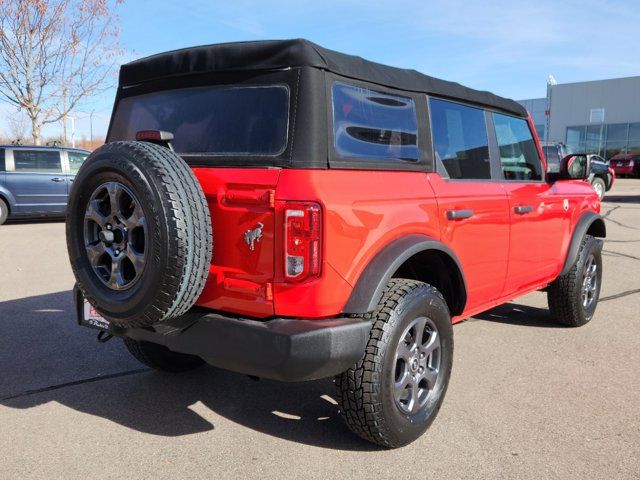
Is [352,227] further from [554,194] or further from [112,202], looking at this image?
[554,194]

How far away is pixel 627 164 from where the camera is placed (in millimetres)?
30266

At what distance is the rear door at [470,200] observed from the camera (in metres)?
3.36

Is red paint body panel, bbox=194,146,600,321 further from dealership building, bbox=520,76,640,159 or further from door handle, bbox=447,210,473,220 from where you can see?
dealership building, bbox=520,76,640,159

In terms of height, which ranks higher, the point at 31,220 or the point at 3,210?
the point at 3,210

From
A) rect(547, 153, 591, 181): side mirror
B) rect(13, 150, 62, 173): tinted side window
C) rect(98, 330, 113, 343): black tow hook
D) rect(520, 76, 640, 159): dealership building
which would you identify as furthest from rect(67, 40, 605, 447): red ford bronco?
rect(520, 76, 640, 159): dealership building

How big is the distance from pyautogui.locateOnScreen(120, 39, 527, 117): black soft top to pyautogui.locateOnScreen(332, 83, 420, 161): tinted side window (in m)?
0.08

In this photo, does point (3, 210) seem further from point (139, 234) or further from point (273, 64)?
point (273, 64)

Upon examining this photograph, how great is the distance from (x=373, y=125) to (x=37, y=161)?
11718 millimetres

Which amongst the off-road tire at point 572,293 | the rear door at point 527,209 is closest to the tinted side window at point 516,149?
the rear door at point 527,209

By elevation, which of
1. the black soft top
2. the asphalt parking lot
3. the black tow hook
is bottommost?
the asphalt parking lot

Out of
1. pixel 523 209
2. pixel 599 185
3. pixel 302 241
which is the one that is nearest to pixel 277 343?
pixel 302 241

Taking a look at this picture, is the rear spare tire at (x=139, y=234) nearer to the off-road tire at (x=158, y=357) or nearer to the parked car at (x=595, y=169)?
the off-road tire at (x=158, y=357)

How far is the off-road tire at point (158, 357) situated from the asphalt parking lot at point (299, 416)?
79 mm

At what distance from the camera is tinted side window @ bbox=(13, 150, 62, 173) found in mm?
12445
